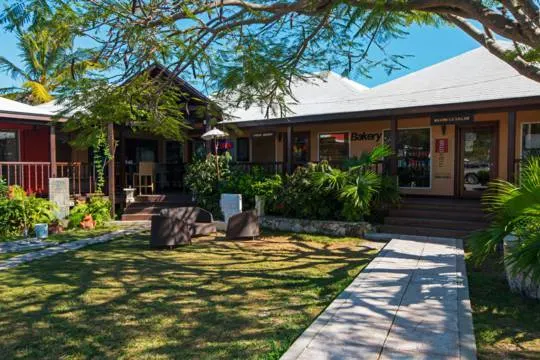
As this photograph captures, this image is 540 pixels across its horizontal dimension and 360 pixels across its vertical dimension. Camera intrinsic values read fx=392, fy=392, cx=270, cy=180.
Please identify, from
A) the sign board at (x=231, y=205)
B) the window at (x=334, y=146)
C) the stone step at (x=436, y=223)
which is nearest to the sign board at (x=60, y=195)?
the sign board at (x=231, y=205)

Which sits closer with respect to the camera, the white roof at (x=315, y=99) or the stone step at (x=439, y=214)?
the stone step at (x=439, y=214)

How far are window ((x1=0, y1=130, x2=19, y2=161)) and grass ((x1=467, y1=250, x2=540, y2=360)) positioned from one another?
14.6 m

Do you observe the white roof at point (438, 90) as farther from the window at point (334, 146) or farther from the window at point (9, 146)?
the window at point (9, 146)

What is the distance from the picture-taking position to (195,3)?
5340 mm

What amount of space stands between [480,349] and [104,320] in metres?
3.71

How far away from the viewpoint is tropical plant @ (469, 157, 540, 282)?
3.56m

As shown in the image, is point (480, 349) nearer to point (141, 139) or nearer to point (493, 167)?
point (493, 167)

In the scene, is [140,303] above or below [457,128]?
below

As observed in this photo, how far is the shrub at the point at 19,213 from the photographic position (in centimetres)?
926

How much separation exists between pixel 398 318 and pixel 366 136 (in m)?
9.74

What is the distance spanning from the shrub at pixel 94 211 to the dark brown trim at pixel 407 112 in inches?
189

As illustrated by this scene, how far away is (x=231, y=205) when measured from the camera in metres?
10.9

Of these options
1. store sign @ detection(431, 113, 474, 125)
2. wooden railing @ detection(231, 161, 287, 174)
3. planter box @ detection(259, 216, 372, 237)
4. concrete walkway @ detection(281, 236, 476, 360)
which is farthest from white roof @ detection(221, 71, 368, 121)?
concrete walkway @ detection(281, 236, 476, 360)

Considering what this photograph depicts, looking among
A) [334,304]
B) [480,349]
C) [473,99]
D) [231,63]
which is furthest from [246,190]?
[480,349]
